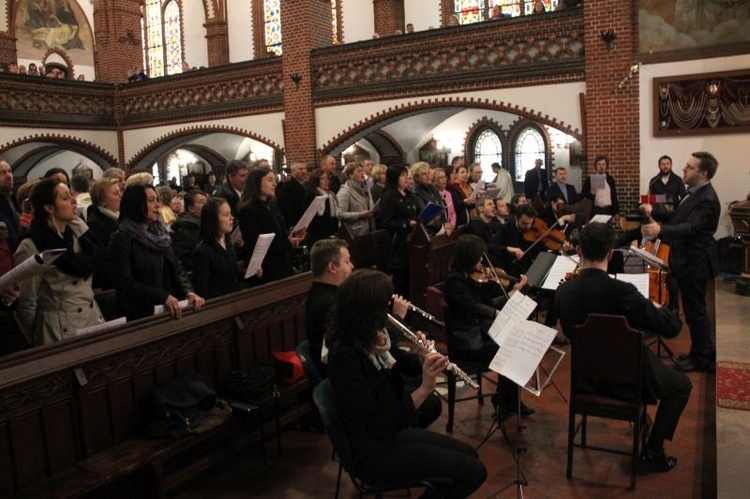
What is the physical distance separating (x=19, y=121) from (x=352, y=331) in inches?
599

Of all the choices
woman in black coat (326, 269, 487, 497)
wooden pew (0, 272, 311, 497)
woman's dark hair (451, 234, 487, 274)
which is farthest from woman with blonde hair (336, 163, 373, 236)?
woman in black coat (326, 269, 487, 497)

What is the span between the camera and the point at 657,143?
11062mm

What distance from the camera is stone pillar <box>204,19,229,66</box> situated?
23.0 meters

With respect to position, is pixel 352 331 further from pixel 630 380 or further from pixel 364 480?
pixel 630 380

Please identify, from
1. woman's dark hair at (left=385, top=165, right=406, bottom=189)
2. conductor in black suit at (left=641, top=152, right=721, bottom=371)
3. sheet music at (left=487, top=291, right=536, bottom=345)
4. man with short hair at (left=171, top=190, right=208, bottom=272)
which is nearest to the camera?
sheet music at (left=487, top=291, right=536, bottom=345)

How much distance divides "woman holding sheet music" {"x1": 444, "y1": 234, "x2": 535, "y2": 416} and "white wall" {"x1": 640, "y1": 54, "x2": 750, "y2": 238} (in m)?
6.95

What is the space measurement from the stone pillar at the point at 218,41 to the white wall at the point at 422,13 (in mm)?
6860

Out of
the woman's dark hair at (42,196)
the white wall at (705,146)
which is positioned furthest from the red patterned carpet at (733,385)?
the white wall at (705,146)

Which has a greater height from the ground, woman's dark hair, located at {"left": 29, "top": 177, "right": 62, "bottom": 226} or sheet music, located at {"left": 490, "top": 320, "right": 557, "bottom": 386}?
woman's dark hair, located at {"left": 29, "top": 177, "right": 62, "bottom": 226}

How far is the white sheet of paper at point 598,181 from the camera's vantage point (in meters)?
10.3

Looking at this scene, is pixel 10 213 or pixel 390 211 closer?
pixel 10 213

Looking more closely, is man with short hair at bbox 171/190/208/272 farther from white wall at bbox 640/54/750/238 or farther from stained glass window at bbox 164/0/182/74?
stained glass window at bbox 164/0/182/74

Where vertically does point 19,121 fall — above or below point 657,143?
above

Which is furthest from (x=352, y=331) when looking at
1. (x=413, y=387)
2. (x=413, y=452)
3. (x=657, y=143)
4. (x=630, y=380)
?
(x=657, y=143)
